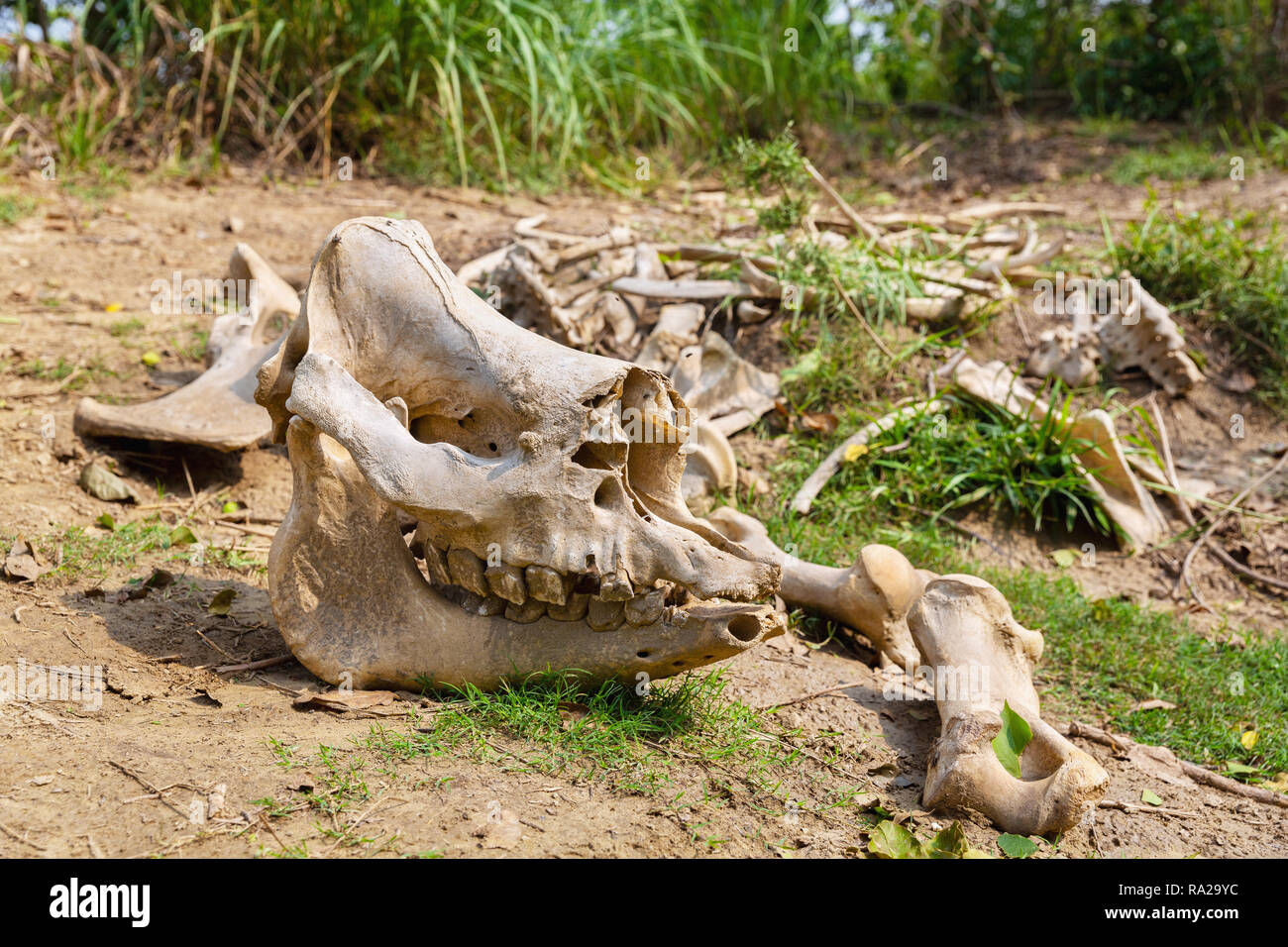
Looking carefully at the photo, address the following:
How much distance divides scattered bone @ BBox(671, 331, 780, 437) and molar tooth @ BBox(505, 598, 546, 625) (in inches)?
90.8

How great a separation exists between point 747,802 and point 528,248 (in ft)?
11.2

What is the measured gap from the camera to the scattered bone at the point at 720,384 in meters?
4.89

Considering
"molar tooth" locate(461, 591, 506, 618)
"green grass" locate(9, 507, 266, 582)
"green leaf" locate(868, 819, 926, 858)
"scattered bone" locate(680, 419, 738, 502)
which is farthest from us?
"scattered bone" locate(680, 419, 738, 502)

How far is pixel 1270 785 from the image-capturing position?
3.20m

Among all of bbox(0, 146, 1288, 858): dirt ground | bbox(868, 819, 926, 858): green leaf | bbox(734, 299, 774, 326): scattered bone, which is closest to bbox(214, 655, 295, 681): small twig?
bbox(0, 146, 1288, 858): dirt ground

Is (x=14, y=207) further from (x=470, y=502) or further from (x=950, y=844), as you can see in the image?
(x=950, y=844)

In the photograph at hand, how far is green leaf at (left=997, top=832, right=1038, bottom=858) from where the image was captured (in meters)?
2.48

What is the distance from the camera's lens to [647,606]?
2.56 meters

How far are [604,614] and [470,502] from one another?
431mm

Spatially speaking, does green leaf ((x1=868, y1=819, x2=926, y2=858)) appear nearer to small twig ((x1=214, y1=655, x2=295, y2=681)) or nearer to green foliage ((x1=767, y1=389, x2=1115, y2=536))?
small twig ((x1=214, y1=655, x2=295, y2=681))

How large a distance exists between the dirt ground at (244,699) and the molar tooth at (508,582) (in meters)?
0.36

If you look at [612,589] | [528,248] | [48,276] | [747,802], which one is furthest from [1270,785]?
[48,276]

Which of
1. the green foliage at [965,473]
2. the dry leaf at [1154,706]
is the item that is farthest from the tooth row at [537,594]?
the green foliage at [965,473]

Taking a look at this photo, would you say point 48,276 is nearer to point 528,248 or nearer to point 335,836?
point 528,248
